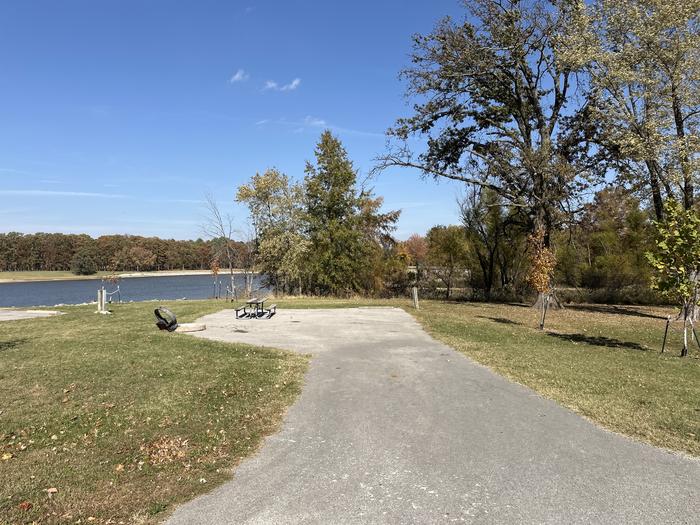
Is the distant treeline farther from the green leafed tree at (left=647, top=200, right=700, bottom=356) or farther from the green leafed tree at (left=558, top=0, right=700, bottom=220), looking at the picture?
the green leafed tree at (left=647, top=200, right=700, bottom=356)

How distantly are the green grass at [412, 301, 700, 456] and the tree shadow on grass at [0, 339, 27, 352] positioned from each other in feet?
32.3

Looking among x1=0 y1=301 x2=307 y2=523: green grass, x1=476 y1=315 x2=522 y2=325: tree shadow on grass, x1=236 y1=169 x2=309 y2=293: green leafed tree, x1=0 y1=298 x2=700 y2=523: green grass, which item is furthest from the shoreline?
x1=0 y1=301 x2=307 y2=523: green grass

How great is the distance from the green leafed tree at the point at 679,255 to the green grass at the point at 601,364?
153 centimetres

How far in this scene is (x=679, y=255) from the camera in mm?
10359

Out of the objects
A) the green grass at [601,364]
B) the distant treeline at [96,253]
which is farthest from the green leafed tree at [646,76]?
the distant treeline at [96,253]

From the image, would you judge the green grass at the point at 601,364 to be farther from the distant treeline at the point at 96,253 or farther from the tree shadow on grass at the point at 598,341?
the distant treeline at the point at 96,253

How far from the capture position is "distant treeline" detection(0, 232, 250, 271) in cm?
9562

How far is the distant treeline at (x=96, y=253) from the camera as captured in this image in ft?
314

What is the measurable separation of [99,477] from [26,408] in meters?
2.74

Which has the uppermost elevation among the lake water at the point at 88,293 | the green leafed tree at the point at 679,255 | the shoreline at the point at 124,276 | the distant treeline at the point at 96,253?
the distant treeline at the point at 96,253

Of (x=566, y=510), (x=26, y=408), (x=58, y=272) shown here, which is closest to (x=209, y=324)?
(x=26, y=408)

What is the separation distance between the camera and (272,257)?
1180 inches

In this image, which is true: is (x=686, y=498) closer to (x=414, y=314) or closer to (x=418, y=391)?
(x=418, y=391)

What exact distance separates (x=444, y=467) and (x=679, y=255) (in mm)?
8804
